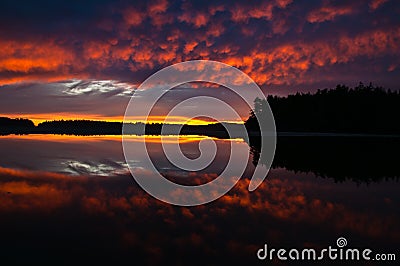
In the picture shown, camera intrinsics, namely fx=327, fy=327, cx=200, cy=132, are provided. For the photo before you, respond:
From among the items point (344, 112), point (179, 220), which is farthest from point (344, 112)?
point (179, 220)

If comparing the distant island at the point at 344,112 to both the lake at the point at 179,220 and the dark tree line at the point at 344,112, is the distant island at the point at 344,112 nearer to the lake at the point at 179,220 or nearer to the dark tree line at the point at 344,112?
the dark tree line at the point at 344,112

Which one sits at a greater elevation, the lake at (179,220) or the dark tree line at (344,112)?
the dark tree line at (344,112)

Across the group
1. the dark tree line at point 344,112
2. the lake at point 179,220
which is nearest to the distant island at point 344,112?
the dark tree line at point 344,112

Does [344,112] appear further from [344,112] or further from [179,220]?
[179,220]

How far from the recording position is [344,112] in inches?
4286

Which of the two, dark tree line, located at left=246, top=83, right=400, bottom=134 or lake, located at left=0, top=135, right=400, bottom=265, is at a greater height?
dark tree line, located at left=246, top=83, right=400, bottom=134

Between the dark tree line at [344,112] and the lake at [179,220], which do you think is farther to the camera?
the dark tree line at [344,112]

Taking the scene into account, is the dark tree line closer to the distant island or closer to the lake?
the distant island

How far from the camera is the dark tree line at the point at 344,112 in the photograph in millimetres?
102125

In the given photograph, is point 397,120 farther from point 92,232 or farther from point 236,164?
point 92,232

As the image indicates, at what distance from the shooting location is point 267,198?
15547mm

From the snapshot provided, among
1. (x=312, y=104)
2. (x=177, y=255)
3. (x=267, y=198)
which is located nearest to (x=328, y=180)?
(x=267, y=198)

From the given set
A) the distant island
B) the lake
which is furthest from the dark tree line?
the lake

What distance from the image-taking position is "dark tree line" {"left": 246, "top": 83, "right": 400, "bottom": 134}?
4021 inches
